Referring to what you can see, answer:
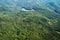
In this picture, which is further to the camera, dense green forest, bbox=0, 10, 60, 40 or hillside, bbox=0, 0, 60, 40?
hillside, bbox=0, 0, 60, 40

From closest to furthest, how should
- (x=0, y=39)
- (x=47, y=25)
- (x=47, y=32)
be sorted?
(x=0, y=39)
(x=47, y=32)
(x=47, y=25)

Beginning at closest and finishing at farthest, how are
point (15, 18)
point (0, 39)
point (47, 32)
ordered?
point (0, 39) → point (47, 32) → point (15, 18)

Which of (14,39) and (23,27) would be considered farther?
(23,27)

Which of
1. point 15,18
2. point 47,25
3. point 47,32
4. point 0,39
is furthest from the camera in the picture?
point 15,18

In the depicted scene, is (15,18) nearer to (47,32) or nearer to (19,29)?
(19,29)

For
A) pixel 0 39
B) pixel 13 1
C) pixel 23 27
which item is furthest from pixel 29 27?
pixel 13 1

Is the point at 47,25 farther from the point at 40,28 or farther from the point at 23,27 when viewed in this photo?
the point at 23,27

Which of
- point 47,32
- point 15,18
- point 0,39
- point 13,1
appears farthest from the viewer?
point 13,1

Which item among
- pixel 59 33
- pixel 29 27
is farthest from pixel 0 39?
pixel 59 33

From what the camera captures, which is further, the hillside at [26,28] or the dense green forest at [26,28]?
the hillside at [26,28]
